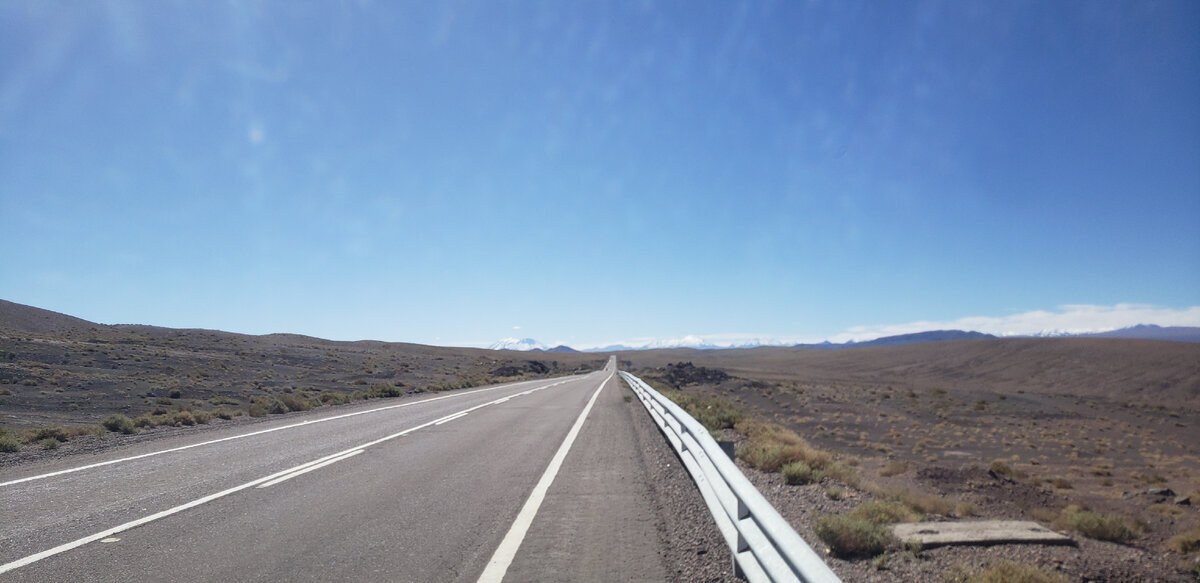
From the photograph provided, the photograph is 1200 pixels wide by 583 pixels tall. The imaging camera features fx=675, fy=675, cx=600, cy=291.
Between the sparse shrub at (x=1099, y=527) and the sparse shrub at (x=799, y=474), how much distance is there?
8.27 ft

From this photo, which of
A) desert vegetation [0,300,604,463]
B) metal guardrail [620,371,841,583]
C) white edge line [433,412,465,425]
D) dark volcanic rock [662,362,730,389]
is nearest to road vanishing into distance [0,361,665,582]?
metal guardrail [620,371,841,583]

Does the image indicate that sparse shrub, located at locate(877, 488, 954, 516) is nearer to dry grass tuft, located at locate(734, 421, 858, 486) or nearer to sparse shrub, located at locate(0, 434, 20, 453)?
dry grass tuft, located at locate(734, 421, 858, 486)

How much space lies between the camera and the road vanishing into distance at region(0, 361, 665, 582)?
502cm

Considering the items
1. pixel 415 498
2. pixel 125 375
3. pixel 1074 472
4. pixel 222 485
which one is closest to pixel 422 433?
pixel 222 485

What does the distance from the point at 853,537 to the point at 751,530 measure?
54.1 inches

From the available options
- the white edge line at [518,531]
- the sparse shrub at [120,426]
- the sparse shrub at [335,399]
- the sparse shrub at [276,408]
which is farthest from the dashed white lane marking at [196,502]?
the sparse shrub at [335,399]

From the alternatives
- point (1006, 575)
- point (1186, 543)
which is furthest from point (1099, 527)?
point (1006, 575)

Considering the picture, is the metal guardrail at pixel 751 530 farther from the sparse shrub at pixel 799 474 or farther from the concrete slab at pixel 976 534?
the sparse shrub at pixel 799 474

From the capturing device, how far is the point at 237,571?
4910 mm

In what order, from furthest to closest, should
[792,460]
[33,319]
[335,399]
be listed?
[33,319], [335,399], [792,460]

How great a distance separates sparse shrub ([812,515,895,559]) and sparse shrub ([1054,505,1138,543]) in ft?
8.66

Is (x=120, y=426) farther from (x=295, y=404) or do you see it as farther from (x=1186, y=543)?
(x=1186, y=543)

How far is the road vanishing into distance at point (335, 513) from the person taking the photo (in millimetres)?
5016

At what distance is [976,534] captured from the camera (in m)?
5.49
